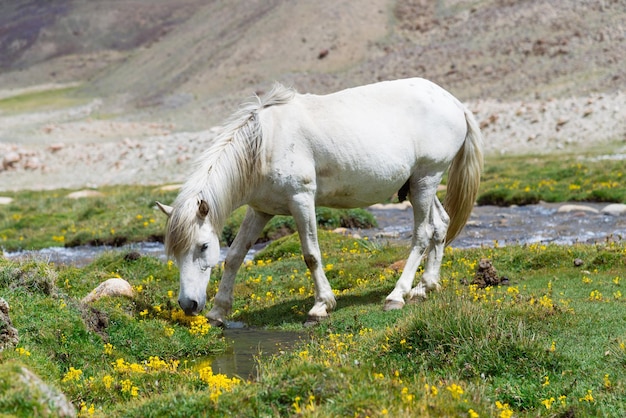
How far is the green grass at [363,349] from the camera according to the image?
282 inches

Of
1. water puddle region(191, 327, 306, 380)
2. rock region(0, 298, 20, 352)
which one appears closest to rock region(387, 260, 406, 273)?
water puddle region(191, 327, 306, 380)

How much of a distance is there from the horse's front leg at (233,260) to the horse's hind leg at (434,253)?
2548mm

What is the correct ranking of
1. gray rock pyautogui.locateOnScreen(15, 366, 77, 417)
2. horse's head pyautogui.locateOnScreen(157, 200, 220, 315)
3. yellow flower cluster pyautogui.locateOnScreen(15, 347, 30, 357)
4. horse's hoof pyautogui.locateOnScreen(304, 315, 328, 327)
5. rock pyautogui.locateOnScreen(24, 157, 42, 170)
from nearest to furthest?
gray rock pyautogui.locateOnScreen(15, 366, 77, 417)
yellow flower cluster pyautogui.locateOnScreen(15, 347, 30, 357)
horse's head pyautogui.locateOnScreen(157, 200, 220, 315)
horse's hoof pyautogui.locateOnScreen(304, 315, 328, 327)
rock pyautogui.locateOnScreen(24, 157, 42, 170)

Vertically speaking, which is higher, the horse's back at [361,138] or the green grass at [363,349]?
the horse's back at [361,138]

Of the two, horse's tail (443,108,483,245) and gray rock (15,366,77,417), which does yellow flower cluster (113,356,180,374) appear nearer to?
gray rock (15,366,77,417)

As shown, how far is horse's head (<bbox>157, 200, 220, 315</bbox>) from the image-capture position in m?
10.5

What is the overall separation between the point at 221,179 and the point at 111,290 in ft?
8.67

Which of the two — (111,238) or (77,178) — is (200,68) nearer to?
(77,178)

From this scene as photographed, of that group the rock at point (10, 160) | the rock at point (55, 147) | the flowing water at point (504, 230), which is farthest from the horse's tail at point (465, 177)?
the rock at point (55, 147)


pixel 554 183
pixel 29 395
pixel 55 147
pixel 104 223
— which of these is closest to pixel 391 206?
pixel 554 183

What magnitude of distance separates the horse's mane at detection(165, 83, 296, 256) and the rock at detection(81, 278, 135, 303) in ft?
6.46

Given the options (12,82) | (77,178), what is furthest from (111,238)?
(12,82)

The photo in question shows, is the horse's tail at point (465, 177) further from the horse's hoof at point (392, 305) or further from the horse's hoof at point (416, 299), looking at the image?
the horse's hoof at point (392, 305)

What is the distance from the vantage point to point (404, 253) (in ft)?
51.4
